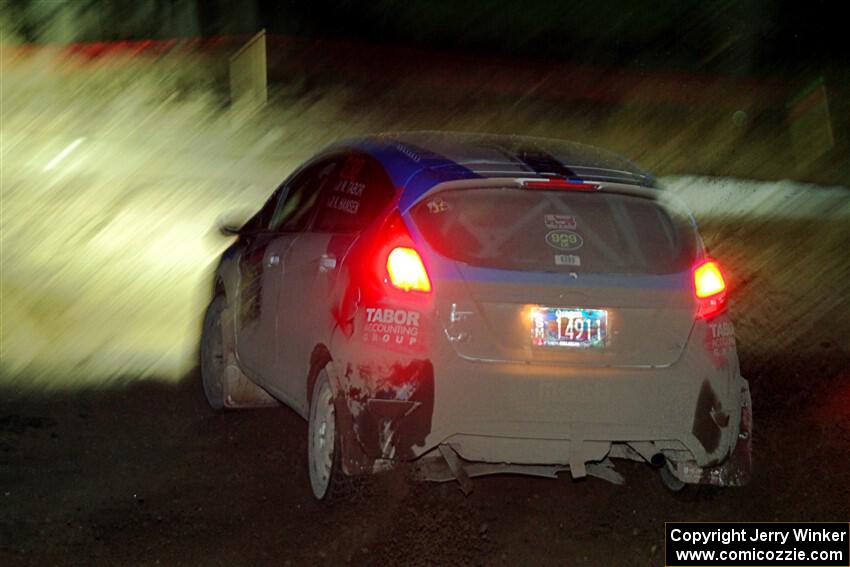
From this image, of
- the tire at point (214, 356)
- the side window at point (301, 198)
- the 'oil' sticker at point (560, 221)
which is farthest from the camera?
the tire at point (214, 356)

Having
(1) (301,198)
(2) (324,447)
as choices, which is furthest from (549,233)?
(1) (301,198)

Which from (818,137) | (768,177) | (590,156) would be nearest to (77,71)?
(768,177)

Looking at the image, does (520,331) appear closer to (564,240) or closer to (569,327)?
(569,327)

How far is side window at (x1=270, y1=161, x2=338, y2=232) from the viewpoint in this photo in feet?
25.9

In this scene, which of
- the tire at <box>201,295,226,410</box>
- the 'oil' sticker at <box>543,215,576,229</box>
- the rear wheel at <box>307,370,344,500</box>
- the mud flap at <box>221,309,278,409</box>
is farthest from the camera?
the tire at <box>201,295,226,410</box>

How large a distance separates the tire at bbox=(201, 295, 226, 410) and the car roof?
1865 mm

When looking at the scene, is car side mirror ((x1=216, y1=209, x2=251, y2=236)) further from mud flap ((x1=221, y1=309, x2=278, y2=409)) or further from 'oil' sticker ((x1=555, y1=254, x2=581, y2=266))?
'oil' sticker ((x1=555, y1=254, x2=581, y2=266))

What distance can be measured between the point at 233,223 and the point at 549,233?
3.17 meters

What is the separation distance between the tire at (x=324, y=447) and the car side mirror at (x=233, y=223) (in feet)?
7.50

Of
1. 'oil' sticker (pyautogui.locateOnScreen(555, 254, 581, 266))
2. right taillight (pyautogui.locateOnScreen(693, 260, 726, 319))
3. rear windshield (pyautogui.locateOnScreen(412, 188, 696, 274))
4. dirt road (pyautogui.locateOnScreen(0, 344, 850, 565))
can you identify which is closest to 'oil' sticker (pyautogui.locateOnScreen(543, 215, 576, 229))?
rear windshield (pyautogui.locateOnScreen(412, 188, 696, 274))

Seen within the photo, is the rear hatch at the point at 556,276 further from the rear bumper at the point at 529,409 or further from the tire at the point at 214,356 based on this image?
the tire at the point at 214,356

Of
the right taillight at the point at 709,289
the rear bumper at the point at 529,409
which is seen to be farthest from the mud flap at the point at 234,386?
the right taillight at the point at 709,289

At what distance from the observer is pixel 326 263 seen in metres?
7.05

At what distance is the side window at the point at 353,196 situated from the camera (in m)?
6.84
